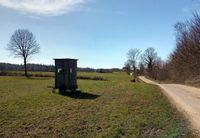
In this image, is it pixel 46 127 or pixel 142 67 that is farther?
pixel 142 67

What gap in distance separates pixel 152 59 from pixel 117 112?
3813 inches

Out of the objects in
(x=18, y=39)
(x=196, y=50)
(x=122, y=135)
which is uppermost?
(x=18, y=39)

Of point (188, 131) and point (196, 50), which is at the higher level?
point (196, 50)

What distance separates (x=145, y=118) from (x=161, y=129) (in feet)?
7.82

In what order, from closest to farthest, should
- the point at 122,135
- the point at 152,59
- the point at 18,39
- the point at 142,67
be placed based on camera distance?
1. the point at 122,135
2. the point at 18,39
3. the point at 152,59
4. the point at 142,67

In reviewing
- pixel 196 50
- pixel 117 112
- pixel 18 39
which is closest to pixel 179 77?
pixel 196 50

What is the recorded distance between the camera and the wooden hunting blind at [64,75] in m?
29.9

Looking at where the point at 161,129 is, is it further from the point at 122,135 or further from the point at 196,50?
the point at 196,50

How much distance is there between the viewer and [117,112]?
1566cm

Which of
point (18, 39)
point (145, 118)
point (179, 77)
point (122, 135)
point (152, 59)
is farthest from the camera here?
point (152, 59)

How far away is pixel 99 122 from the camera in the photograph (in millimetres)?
12766

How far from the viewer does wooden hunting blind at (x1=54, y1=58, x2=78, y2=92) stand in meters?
29.9

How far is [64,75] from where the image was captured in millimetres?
30125

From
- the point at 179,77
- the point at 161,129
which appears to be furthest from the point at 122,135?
the point at 179,77
